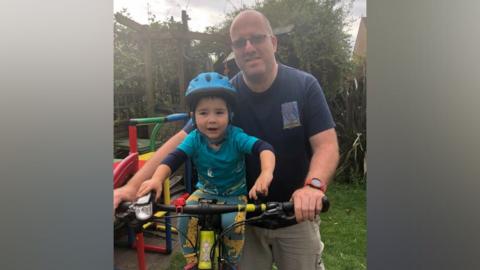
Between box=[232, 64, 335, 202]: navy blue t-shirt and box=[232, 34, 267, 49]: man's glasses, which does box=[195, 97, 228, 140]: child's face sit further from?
box=[232, 34, 267, 49]: man's glasses

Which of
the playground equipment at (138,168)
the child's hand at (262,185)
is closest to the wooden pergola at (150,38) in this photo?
the playground equipment at (138,168)

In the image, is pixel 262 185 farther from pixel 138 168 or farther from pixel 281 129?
pixel 138 168

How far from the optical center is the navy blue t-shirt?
62.4 inches

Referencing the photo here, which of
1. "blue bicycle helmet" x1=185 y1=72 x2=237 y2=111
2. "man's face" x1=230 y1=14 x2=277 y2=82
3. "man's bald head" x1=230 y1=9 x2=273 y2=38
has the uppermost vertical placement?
"man's bald head" x1=230 y1=9 x2=273 y2=38

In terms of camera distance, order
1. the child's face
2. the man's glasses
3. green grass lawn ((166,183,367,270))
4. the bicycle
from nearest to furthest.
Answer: the bicycle, the child's face, the man's glasses, green grass lawn ((166,183,367,270))

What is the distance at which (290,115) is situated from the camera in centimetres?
160

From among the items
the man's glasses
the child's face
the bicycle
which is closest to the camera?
the bicycle

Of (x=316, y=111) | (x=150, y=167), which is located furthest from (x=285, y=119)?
(x=150, y=167)

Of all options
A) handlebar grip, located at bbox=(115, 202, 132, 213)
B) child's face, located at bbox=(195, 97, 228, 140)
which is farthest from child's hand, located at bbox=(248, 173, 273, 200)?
handlebar grip, located at bbox=(115, 202, 132, 213)

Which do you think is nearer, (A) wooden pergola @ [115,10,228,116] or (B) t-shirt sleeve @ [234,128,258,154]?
(B) t-shirt sleeve @ [234,128,258,154]

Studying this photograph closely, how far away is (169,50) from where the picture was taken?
1.79 metres

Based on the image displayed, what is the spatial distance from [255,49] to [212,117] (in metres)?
0.33
